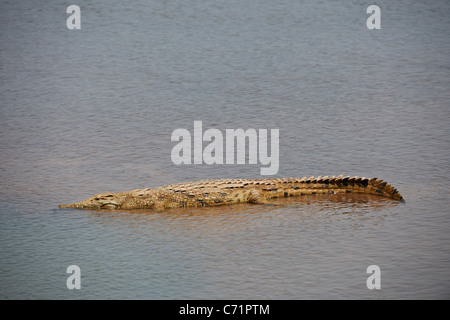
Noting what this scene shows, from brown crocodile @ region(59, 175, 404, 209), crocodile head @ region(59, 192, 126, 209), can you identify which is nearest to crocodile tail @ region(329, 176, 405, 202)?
brown crocodile @ region(59, 175, 404, 209)

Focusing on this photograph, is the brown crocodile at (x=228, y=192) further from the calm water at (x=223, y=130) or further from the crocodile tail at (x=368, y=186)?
the calm water at (x=223, y=130)

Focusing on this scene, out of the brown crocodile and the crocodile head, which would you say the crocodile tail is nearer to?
the brown crocodile

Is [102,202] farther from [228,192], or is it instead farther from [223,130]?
[223,130]

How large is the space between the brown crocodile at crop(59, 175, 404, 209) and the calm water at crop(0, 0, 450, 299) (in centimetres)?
29

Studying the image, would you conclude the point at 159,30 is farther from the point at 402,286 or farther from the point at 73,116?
the point at 402,286

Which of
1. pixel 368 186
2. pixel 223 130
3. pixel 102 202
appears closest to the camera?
pixel 102 202

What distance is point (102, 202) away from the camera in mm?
13016

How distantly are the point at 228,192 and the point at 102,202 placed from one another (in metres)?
2.03

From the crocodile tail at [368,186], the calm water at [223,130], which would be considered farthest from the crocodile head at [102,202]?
the crocodile tail at [368,186]

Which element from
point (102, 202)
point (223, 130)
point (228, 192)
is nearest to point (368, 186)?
point (228, 192)

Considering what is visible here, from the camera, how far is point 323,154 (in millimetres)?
14711

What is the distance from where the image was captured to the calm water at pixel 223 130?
10.1 meters

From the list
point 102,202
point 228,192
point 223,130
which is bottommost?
point 102,202
